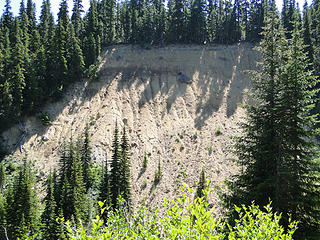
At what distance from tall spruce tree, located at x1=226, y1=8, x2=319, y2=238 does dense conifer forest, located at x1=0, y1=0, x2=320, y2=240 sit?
53mm

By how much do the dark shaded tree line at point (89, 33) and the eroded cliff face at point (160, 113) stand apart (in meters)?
3.29

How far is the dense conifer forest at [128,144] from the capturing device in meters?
7.29

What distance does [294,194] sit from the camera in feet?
41.2

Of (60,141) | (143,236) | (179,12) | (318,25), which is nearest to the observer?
(143,236)

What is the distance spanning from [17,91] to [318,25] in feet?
208

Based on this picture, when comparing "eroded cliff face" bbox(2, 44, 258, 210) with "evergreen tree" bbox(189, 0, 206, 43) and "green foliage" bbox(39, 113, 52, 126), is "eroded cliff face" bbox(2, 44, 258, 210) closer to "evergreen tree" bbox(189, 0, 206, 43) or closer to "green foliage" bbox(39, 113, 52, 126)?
"green foliage" bbox(39, 113, 52, 126)

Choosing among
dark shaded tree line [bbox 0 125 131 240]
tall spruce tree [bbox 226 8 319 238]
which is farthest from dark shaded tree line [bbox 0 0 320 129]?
tall spruce tree [bbox 226 8 319 238]

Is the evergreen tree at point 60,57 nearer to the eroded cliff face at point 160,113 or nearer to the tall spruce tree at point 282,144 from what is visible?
the eroded cliff face at point 160,113

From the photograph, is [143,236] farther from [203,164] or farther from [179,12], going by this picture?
[179,12]

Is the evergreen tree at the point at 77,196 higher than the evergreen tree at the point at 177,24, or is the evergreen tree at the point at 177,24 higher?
the evergreen tree at the point at 177,24

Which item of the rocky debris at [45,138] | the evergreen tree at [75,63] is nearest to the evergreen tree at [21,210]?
the rocky debris at [45,138]

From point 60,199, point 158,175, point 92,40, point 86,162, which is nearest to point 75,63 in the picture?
point 92,40

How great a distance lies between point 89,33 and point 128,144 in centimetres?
3549

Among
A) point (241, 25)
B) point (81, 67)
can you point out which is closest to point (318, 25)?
point (241, 25)
